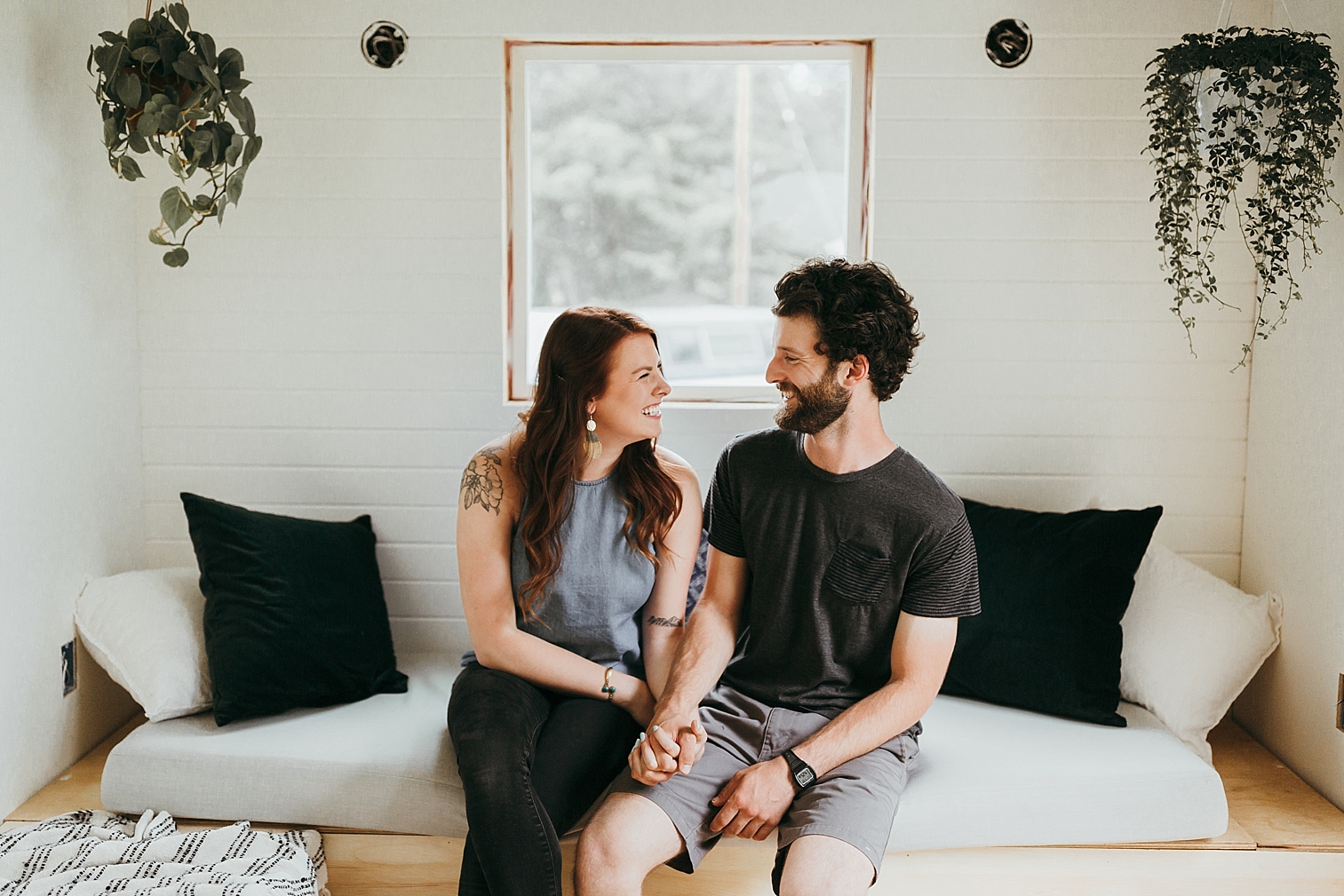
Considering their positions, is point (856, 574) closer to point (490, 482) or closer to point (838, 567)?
point (838, 567)

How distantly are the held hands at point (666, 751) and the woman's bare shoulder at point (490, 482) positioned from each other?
60 centimetres

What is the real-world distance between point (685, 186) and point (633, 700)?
1.55m

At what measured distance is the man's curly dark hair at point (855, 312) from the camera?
215cm

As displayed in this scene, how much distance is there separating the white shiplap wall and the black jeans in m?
0.94

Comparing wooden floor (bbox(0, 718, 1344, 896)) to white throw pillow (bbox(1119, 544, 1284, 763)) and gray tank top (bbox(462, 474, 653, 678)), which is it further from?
gray tank top (bbox(462, 474, 653, 678))

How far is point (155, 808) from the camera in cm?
227

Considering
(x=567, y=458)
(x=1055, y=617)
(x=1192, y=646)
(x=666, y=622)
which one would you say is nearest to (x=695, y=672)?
(x=666, y=622)

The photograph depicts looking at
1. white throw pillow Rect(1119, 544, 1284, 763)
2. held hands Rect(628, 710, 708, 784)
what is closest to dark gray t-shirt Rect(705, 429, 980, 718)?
held hands Rect(628, 710, 708, 784)

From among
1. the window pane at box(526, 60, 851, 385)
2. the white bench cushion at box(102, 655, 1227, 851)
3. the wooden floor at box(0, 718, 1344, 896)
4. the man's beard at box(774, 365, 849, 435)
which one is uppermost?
the window pane at box(526, 60, 851, 385)

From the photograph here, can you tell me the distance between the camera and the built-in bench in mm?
2178

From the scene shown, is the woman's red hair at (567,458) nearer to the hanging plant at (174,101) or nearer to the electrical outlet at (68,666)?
the hanging plant at (174,101)

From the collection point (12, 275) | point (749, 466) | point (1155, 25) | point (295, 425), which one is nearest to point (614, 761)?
point (749, 466)

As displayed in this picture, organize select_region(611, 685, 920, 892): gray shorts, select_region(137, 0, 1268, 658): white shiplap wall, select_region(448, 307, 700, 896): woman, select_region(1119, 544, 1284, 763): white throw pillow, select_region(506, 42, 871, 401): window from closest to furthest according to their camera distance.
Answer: select_region(611, 685, 920, 892): gray shorts < select_region(448, 307, 700, 896): woman < select_region(1119, 544, 1284, 763): white throw pillow < select_region(137, 0, 1268, 658): white shiplap wall < select_region(506, 42, 871, 401): window

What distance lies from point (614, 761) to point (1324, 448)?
187cm
